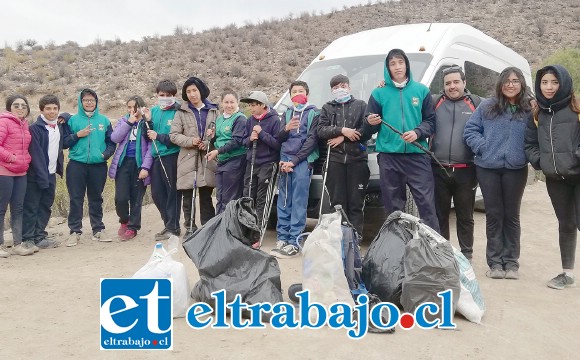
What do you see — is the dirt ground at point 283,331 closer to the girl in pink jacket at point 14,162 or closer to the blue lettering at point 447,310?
the blue lettering at point 447,310

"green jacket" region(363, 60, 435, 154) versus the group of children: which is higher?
"green jacket" region(363, 60, 435, 154)

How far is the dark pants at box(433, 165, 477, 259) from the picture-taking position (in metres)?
6.18

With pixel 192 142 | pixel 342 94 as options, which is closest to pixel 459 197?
pixel 342 94

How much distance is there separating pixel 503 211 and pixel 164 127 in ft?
14.0

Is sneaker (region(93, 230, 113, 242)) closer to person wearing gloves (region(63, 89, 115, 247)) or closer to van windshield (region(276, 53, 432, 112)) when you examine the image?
person wearing gloves (region(63, 89, 115, 247))

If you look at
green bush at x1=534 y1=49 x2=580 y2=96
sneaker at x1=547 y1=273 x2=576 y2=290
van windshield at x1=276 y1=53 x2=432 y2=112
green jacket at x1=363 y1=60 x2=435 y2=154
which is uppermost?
green bush at x1=534 y1=49 x2=580 y2=96

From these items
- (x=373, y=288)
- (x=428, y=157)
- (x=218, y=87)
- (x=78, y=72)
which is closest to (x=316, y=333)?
(x=373, y=288)

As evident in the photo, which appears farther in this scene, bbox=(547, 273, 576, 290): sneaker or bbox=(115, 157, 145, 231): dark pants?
bbox=(115, 157, 145, 231): dark pants

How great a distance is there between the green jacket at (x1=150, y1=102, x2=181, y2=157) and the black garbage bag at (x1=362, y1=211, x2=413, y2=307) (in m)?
3.61

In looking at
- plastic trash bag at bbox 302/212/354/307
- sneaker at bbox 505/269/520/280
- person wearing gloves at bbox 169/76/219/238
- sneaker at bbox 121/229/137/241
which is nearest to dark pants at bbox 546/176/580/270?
sneaker at bbox 505/269/520/280

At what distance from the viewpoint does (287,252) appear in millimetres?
6691

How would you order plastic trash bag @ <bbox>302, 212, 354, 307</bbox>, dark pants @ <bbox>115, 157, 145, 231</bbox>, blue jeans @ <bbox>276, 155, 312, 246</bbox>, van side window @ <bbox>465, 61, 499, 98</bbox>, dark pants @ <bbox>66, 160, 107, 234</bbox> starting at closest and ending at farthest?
plastic trash bag @ <bbox>302, 212, 354, 307</bbox>
blue jeans @ <bbox>276, 155, 312, 246</bbox>
dark pants @ <bbox>66, 160, 107, 234</bbox>
dark pants @ <bbox>115, 157, 145, 231</bbox>
van side window @ <bbox>465, 61, 499, 98</bbox>

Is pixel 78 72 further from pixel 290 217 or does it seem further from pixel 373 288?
pixel 373 288

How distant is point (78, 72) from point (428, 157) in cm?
2952
